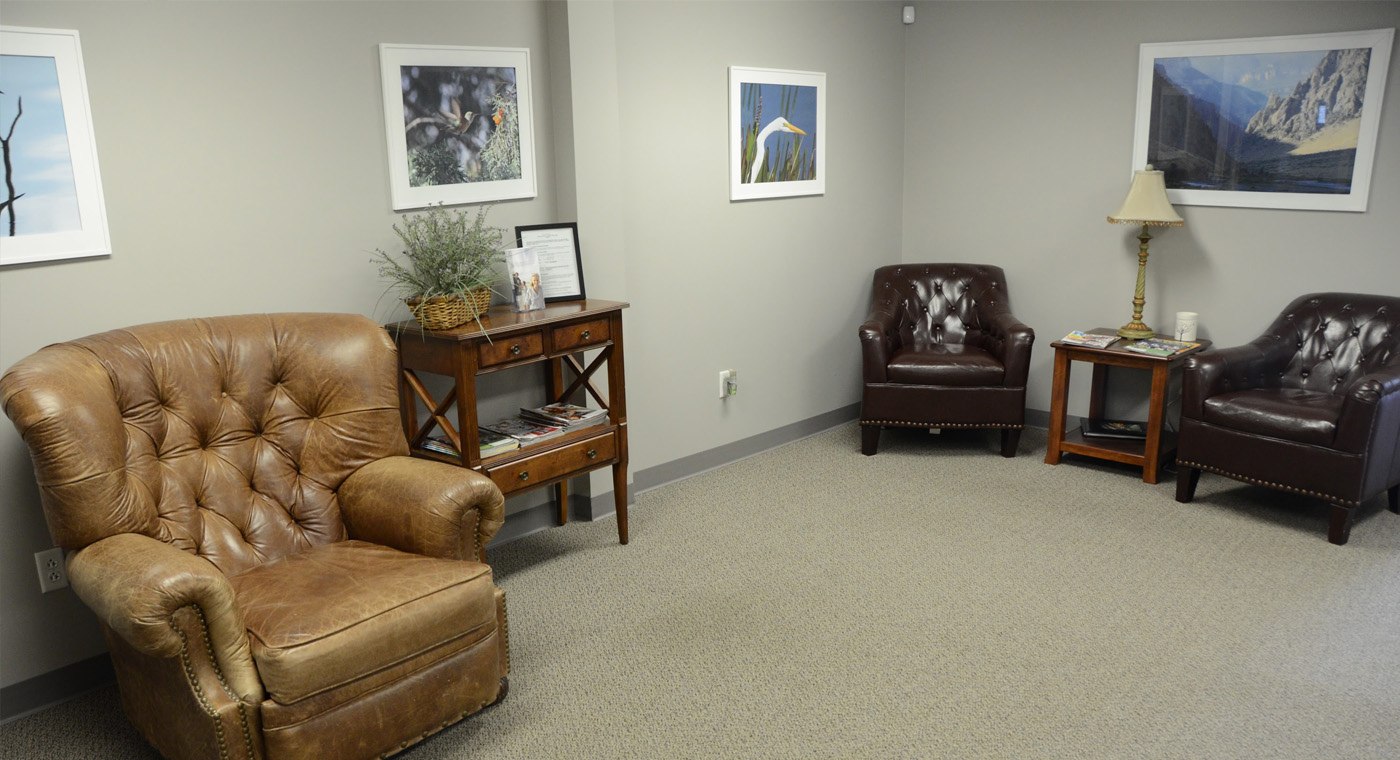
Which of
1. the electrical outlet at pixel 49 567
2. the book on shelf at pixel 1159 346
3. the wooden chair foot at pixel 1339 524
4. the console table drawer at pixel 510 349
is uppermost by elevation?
the console table drawer at pixel 510 349

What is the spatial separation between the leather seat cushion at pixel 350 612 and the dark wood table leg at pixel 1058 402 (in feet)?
10.3

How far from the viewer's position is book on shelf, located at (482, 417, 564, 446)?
3512 millimetres

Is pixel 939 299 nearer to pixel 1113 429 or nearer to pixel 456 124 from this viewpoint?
pixel 1113 429

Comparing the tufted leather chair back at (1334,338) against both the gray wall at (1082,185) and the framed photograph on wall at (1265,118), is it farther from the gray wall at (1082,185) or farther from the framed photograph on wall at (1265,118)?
the framed photograph on wall at (1265,118)

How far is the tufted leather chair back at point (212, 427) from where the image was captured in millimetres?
2393

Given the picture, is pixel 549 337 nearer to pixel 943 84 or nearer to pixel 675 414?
pixel 675 414

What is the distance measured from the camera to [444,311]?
3256 millimetres

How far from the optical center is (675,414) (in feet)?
15.1

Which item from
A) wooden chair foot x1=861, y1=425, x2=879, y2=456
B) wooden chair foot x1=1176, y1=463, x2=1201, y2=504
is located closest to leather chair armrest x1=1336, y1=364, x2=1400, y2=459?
wooden chair foot x1=1176, y1=463, x2=1201, y2=504

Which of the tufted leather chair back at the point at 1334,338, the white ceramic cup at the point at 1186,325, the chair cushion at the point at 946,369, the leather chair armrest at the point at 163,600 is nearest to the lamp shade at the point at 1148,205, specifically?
the white ceramic cup at the point at 1186,325

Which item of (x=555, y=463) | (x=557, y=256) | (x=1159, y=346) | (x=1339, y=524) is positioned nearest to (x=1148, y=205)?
(x=1159, y=346)

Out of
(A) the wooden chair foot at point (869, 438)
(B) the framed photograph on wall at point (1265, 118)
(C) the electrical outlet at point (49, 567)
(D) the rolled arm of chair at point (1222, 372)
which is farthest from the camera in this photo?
(A) the wooden chair foot at point (869, 438)

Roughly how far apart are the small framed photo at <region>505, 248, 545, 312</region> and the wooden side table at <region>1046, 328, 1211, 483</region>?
255 centimetres

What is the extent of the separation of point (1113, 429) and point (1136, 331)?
48cm
